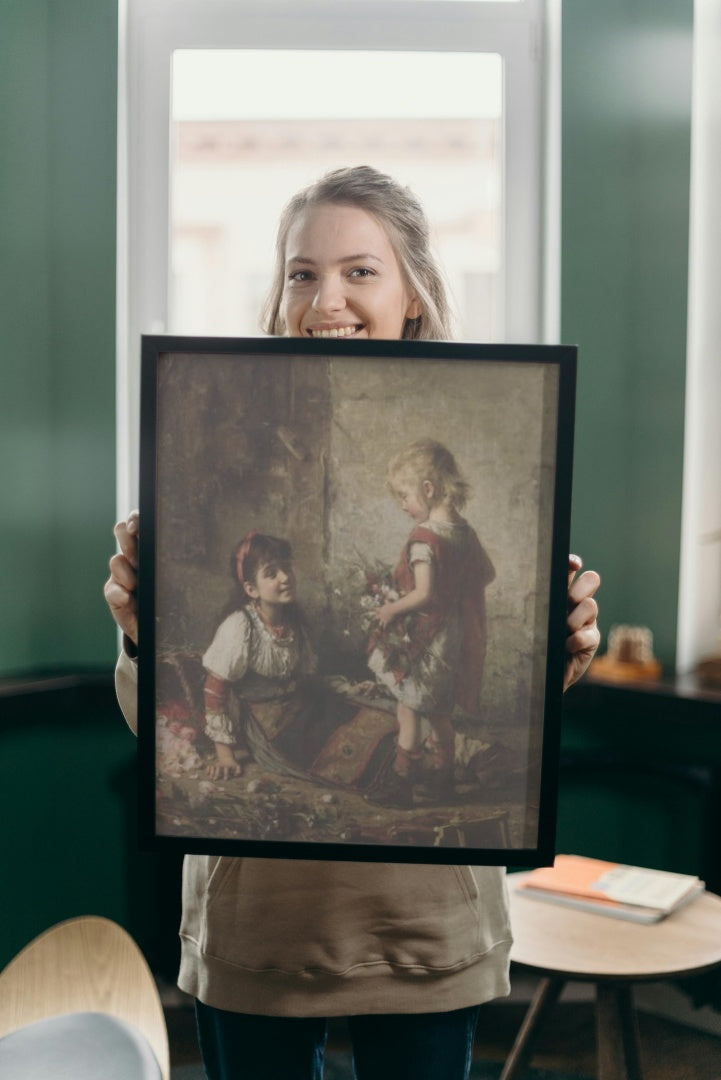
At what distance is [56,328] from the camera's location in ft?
8.43

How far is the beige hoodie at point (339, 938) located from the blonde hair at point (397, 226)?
19.4 inches

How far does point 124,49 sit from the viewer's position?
8.33 ft

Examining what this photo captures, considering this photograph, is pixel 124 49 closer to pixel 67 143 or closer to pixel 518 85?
pixel 67 143

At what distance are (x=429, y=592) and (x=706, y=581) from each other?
1.86 metres

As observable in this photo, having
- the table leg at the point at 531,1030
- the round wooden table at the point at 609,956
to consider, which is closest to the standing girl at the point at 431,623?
the round wooden table at the point at 609,956

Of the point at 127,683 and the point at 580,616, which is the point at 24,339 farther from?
the point at 580,616

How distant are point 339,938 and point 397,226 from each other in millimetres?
751

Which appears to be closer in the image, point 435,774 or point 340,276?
point 435,774

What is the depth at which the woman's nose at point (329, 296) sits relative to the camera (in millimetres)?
1089

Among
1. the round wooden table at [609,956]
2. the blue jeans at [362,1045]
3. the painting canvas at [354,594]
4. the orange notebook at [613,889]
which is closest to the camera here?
the painting canvas at [354,594]

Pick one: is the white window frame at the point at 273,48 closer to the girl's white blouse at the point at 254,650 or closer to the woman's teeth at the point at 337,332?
the woman's teeth at the point at 337,332

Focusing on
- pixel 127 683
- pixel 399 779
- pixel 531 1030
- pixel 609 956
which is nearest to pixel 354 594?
pixel 399 779

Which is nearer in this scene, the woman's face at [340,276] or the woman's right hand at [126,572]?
the woman's right hand at [126,572]

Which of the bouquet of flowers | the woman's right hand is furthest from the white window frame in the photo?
the bouquet of flowers
